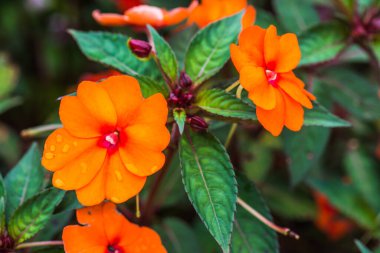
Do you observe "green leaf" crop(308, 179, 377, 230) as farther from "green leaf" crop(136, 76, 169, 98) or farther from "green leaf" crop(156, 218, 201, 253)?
"green leaf" crop(136, 76, 169, 98)

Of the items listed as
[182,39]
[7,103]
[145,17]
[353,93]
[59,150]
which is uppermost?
[145,17]

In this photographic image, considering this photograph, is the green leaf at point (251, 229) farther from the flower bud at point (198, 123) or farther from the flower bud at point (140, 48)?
the flower bud at point (140, 48)

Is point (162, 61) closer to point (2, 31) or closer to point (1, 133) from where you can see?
point (1, 133)

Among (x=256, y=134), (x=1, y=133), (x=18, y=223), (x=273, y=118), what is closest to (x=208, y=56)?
(x=273, y=118)

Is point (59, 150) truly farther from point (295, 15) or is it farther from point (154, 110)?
point (295, 15)

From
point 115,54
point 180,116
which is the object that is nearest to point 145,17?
point 115,54

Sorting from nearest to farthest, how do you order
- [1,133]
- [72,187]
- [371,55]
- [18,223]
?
1. [72,187]
2. [18,223]
3. [371,55]
4. [1,133]

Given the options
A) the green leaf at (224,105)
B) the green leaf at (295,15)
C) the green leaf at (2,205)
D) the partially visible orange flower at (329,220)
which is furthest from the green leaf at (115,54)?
the partially visible orange flower at (329,220)
